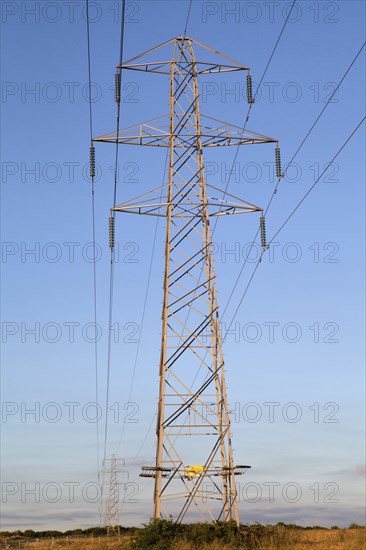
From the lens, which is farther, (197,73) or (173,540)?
(197,73)

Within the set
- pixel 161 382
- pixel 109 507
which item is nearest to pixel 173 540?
pixel 161 382

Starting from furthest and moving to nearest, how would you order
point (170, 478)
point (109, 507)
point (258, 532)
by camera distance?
point (109, 507), point (258, 532), point (170, 478)

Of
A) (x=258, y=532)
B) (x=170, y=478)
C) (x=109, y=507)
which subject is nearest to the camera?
(x=170, y=478)

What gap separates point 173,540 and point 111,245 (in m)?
13.5

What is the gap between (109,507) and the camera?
105 meters

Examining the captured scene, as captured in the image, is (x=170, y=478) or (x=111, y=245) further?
(x=111, y=245)

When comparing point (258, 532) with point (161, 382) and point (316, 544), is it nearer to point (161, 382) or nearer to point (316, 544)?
point (316, 544)

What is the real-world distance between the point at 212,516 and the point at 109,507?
6766cm

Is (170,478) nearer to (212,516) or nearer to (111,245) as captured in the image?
(212,516)

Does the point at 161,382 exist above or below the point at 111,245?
below

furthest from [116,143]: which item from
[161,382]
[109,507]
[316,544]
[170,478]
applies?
[109,507]

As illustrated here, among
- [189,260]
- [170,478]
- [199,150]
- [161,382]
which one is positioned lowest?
[170,478]

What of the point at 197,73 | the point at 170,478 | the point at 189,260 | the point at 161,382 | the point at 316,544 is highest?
the point at 197,73

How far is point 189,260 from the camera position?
4100 centimetres
